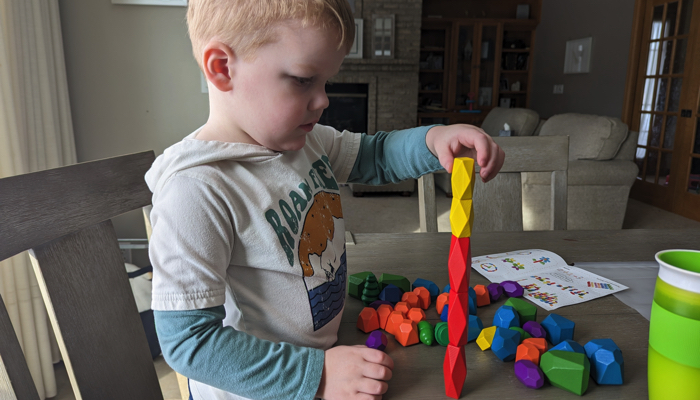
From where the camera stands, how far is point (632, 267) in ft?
2.82

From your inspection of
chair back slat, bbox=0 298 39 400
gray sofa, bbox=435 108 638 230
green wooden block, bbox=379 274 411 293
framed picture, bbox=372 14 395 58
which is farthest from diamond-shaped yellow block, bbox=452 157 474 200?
framed picture, bbox=372 14 395 58

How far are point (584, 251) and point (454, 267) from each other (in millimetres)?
626

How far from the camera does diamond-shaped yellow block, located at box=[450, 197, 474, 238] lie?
45cm

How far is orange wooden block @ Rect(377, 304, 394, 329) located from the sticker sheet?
24 centimetres

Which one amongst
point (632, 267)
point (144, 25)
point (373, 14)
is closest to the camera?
point (632, 267)

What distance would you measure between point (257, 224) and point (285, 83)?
0.17 metres

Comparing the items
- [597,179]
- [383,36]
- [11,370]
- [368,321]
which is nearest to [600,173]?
[597,179]

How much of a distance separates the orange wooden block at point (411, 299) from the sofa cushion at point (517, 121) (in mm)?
4088

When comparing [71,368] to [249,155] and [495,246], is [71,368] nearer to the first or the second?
[249,155]

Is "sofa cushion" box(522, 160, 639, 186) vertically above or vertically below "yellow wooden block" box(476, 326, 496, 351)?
below

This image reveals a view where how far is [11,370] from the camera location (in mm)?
427

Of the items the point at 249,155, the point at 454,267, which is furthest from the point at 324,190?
the point at 454,267

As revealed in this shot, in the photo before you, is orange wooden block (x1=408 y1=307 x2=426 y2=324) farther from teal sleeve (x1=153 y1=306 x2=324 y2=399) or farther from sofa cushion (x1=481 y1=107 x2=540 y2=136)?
sofa cushion (x1=481 y1=107 x2=540 y2=136)

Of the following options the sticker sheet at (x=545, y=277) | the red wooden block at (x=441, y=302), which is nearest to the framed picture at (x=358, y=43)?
the sticker sheet at (x=545, y=277)
